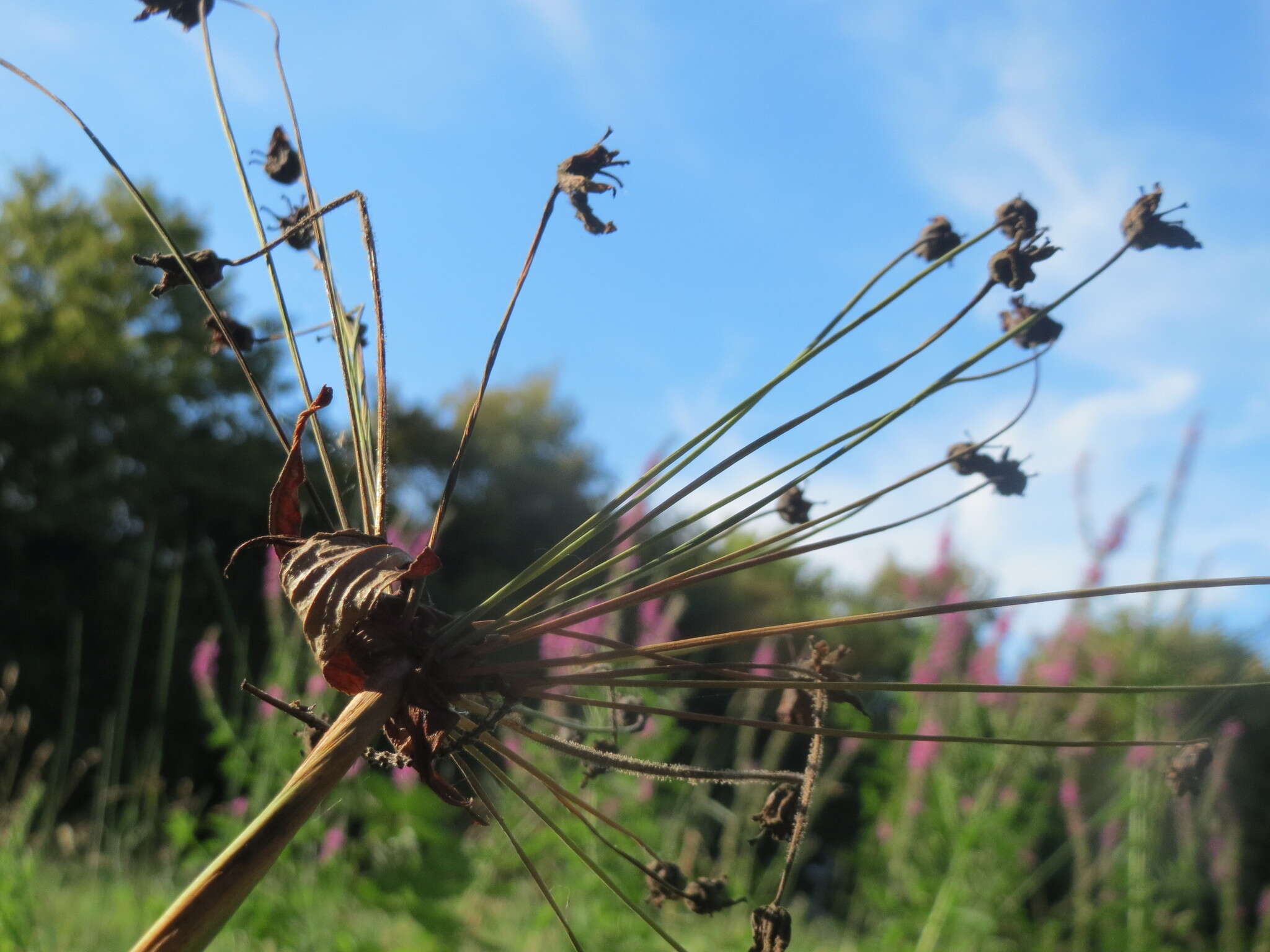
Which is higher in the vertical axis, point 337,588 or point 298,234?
point 298,234

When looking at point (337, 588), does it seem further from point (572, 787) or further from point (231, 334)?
point (572, 787)

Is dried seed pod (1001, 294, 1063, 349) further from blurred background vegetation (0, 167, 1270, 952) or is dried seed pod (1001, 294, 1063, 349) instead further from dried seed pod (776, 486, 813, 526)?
blurred background vegetation (0, 167, 1270, 952)

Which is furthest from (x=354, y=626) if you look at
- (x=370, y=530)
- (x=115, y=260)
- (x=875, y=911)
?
(x=115, y=260)

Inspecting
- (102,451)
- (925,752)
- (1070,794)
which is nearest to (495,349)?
(925,752)

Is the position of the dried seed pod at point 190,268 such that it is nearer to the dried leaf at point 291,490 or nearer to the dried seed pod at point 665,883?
the dried leaf at point 291,490

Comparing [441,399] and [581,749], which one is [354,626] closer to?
[581,749]

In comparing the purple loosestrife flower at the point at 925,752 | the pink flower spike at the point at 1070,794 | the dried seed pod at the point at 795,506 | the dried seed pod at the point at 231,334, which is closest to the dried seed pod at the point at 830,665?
the dried seed pod at the point at 795,506

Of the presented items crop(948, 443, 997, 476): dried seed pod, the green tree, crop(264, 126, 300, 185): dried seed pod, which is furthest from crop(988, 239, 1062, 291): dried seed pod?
the green tree
